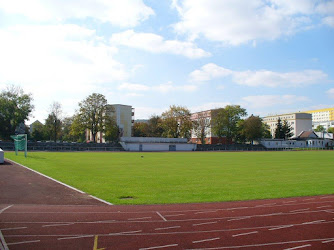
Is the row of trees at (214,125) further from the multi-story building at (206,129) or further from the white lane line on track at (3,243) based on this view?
the white lane line on track at (3,243)

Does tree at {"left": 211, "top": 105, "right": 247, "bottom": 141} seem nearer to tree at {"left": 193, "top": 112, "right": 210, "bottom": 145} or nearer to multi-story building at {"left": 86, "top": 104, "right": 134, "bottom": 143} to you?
tree at {"left": 193, "top": 112, "right": 210, "bottom": 145}

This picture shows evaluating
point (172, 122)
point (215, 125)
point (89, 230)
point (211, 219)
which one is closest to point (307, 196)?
point (211, 219)

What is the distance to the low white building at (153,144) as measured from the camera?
265 ft

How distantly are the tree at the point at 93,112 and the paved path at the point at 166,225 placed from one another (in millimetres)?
69534

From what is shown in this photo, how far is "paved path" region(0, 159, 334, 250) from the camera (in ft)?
24.4

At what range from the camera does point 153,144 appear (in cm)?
8406

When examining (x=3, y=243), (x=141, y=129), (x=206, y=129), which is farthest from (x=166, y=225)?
(x=141, y=129)

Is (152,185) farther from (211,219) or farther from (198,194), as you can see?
(211,219)

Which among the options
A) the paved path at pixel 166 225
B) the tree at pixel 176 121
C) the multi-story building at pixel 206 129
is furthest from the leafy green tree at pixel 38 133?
the paved path at pixel 166 225

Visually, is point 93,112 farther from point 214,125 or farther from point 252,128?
point 252,128

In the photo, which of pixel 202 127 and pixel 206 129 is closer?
pixel 202 127

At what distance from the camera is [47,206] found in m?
11.3

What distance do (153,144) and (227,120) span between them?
105ft

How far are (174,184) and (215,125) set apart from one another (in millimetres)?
87245
